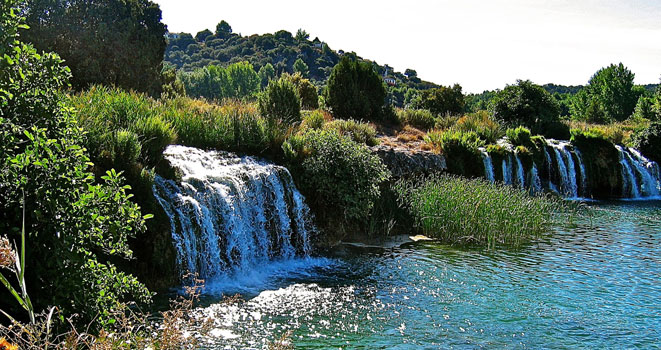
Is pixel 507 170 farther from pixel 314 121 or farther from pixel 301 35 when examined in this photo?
pixel 301 35

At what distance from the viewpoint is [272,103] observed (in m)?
16.5

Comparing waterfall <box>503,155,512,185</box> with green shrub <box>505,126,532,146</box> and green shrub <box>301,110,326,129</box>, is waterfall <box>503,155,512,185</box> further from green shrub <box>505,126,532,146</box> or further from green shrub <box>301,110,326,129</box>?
green shrub <box>301,110,326,129</box>

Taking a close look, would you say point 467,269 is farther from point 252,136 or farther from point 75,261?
point 75,261

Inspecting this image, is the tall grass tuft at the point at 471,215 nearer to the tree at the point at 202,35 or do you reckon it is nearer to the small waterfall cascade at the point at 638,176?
the small waterfall cascade at the point at 638,176

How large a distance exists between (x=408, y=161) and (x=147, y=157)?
8390mm

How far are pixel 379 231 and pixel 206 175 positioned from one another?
4769 millimetres

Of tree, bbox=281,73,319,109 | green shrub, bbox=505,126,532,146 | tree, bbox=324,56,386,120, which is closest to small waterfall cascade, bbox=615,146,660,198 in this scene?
green shrub, bbox=505,126,532,146

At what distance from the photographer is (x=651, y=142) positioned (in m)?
23.6

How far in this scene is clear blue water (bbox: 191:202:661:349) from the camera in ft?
22.8

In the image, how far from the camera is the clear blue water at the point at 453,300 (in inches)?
273

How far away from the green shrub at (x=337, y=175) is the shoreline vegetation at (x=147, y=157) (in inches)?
1.6

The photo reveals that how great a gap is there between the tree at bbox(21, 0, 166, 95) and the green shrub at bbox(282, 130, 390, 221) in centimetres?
1084

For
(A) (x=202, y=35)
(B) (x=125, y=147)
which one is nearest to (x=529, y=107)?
(B) (x=125, y=147)

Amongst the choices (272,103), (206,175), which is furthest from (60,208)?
(272,103)
